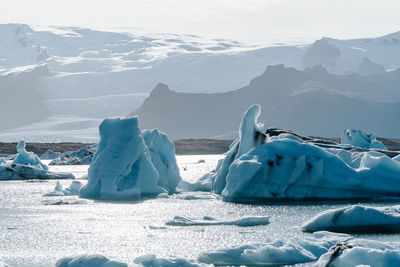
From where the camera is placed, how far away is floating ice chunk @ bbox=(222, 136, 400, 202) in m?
22.5

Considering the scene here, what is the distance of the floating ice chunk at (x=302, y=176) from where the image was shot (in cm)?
2247

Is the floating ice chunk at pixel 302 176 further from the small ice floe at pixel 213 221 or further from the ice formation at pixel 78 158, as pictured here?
the ice formation at pixel 78 158

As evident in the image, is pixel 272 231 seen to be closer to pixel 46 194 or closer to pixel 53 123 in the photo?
pixel 46 194

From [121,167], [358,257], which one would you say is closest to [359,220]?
[358,257]

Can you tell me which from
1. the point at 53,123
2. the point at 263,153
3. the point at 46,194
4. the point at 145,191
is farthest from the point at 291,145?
the point at 53,123

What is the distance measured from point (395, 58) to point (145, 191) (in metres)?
175

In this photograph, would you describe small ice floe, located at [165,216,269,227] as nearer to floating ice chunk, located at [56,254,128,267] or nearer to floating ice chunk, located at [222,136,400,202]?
floating ice chunk, located at [222,136,400,202]

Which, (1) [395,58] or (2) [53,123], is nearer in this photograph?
(2) [53,123]

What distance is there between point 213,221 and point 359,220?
4.01 meters

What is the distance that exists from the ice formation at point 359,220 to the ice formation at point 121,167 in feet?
33.9

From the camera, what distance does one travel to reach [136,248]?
48.7ft

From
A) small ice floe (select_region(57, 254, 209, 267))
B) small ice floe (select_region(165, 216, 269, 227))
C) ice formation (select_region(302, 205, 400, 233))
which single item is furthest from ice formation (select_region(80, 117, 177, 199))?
small ice floe (select_region(57, 254, 209, 267))

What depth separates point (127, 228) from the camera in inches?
707

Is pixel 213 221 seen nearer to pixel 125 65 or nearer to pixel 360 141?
pixel 360 141
